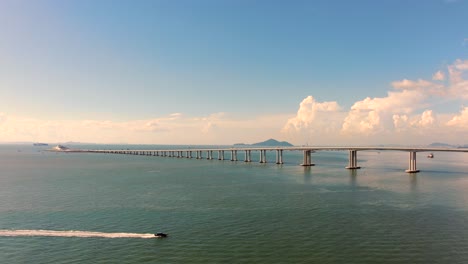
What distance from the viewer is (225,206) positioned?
63.5 m

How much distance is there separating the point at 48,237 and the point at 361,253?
40049mm

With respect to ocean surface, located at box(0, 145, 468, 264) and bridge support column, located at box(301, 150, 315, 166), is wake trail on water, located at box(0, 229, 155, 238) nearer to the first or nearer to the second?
ocean surface, located at box(0, 145, 468, 264)

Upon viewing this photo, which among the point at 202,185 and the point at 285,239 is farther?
the point at 202,185

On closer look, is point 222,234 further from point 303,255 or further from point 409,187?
point 409,187

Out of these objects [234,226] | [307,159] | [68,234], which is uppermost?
[307,159]

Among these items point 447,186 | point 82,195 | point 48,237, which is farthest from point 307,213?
point 447,186

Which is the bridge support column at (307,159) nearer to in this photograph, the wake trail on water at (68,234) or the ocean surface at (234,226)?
the ocean surface at (234,226)

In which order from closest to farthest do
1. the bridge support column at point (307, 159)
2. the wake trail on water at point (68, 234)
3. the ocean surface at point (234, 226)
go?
1. the ocean surface at point (234, 226)
2. the wake trail on water at point (68, 234)
3. the bridge support column at point (307, 159)

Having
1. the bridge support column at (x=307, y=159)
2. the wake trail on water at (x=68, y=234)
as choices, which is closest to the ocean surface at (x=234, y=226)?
the wake trail on water at (x=68, y=234)

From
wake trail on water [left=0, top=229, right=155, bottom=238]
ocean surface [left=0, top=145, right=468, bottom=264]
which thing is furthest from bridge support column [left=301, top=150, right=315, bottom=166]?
wake trail on water [left=0, top=229, right=155, bottom=238]

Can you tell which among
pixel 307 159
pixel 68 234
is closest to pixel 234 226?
pixel 68 234

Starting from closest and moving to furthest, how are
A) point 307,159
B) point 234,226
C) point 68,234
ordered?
1. point 68,234
2. point 234,226
3. point 307,159

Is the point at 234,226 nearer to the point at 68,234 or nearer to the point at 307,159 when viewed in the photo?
the point at 68,234

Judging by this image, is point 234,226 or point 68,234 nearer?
point 68,234
